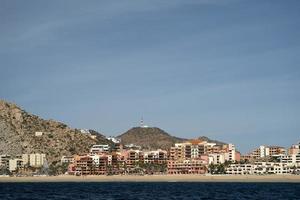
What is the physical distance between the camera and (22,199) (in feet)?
350

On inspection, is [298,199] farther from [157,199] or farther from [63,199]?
[63,199]

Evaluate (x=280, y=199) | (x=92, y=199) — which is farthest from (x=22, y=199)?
(x=280, y=199)

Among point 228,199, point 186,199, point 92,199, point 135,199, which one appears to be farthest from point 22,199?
point 228,199

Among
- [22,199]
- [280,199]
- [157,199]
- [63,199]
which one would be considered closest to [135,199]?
[157,199]

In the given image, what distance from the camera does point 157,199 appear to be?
109562mm

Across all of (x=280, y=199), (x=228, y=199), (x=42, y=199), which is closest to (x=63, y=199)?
(x=42, y=199)

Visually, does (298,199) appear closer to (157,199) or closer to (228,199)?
(228,199)

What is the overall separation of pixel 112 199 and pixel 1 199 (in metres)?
20.8

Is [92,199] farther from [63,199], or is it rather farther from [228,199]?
[228,199]

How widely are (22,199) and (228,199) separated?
127ft

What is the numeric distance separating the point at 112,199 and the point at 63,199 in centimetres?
909

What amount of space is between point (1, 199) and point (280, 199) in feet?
173

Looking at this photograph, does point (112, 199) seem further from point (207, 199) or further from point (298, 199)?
point (298, 199)

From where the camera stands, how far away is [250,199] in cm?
10875
